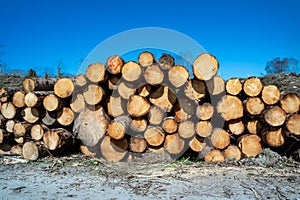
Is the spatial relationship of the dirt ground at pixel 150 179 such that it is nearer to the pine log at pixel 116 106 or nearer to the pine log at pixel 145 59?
the pine log at pixel 116 106

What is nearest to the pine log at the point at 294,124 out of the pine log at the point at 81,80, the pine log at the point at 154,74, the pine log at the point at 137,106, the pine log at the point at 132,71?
the pine log at the point at 154,74

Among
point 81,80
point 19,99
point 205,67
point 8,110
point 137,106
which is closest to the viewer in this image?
point 205,67

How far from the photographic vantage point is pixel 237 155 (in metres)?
4.76

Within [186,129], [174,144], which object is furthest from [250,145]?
[174,144]

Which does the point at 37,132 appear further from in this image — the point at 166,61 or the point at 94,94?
the point at 166,61

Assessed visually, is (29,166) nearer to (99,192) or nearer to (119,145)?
(119,145)

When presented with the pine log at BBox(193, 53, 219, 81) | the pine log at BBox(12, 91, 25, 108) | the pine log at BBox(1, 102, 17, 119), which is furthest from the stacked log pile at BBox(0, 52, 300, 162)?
the pine log at BBox(1, 102, 17, 119)

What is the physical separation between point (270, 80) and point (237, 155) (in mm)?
3739

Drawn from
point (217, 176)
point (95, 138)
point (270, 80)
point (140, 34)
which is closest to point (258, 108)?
point (217, 176)

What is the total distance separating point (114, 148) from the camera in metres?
4.88

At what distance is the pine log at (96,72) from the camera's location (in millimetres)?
4781

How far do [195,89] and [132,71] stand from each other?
1.08 metres

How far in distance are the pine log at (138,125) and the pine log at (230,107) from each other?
49.1 inches

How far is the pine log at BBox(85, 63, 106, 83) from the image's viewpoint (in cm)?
478
